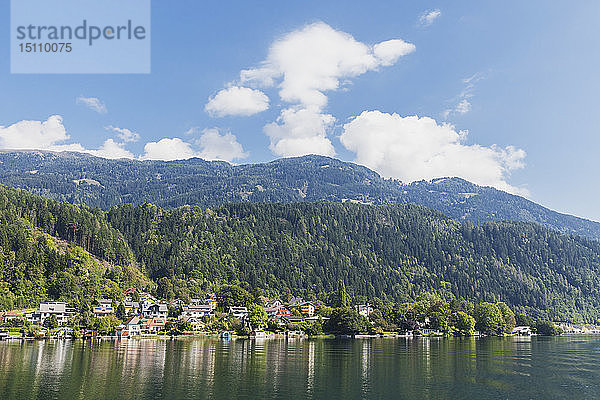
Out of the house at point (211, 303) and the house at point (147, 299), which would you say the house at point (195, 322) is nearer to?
the house at point (211, 303)

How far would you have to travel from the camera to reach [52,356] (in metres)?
86.1

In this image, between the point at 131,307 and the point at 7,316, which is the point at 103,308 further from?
the point at 7,316

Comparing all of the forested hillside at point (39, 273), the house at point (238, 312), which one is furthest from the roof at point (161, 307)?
the house at point (238, 312)

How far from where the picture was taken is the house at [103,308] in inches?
6293

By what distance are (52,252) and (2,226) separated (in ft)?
68.4

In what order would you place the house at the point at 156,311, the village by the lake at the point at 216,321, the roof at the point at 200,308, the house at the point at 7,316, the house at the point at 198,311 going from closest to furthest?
the house at the point at 7,316, the village by the lake at the point at 216,321, the house at the point at 156,311, the house at the point at 198,311, the roof at the point at 200,308

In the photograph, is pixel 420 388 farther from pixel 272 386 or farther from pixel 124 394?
pixel 124 394

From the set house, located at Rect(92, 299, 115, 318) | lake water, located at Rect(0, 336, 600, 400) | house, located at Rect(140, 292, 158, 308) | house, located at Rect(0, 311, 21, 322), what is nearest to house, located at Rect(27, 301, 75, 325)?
house, located at Rect(0, 311, 21, 322)

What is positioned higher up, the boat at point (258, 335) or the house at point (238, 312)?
the house at point (238, 312)

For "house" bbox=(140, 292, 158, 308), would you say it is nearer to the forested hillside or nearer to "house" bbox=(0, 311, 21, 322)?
the forested hillside

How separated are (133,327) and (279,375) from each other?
311ft

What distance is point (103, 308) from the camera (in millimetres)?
163500

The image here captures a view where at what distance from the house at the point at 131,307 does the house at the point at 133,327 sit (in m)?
12.7

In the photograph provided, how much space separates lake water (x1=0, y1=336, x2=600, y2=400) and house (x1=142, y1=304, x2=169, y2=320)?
2653 inches
